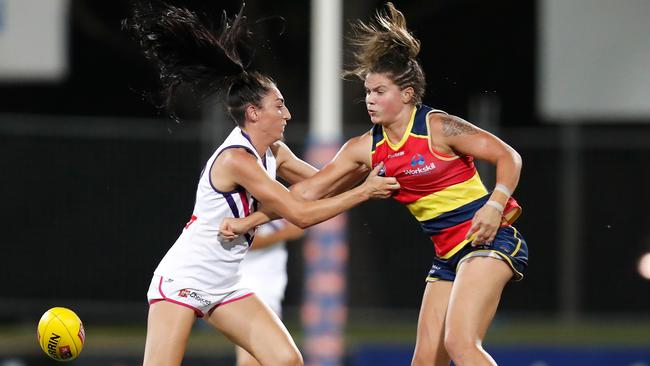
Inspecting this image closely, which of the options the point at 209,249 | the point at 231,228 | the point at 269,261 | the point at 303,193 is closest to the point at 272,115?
the point at 303,193

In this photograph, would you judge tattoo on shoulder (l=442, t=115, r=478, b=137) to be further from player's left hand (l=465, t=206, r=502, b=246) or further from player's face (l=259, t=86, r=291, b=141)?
player's face (l=259, t=86, r=291, b=141)

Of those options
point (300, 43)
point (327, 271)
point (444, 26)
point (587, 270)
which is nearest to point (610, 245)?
point (587, 270)

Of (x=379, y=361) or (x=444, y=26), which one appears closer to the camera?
(x=379, y=361)

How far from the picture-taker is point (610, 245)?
1432cm

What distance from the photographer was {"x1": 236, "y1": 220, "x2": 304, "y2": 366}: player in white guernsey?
9.22 metres

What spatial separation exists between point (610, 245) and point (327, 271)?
4224 mm

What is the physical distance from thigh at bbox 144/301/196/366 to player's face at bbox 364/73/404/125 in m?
1.39

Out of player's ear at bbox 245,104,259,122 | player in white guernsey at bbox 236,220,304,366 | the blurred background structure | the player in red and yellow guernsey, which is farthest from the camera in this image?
the blurred background structure

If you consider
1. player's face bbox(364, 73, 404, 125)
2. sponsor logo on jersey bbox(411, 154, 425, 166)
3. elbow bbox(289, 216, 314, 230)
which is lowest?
elbow bbox(289, 216, 314, 230)

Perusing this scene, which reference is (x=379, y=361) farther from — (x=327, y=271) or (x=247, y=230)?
(x=247, y=230)

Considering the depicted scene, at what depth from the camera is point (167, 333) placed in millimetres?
6648

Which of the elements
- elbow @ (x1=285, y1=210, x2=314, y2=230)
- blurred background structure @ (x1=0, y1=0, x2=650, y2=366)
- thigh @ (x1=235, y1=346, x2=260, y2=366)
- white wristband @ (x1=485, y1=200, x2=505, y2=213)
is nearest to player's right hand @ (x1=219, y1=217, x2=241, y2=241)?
elbow @ (x1=285, y1=210, x2=314, y2=230)

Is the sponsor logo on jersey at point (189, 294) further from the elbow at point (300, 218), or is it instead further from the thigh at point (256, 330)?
the elbow at point (300, 218)

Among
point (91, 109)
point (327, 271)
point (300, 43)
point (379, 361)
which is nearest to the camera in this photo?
point (379, 361)
